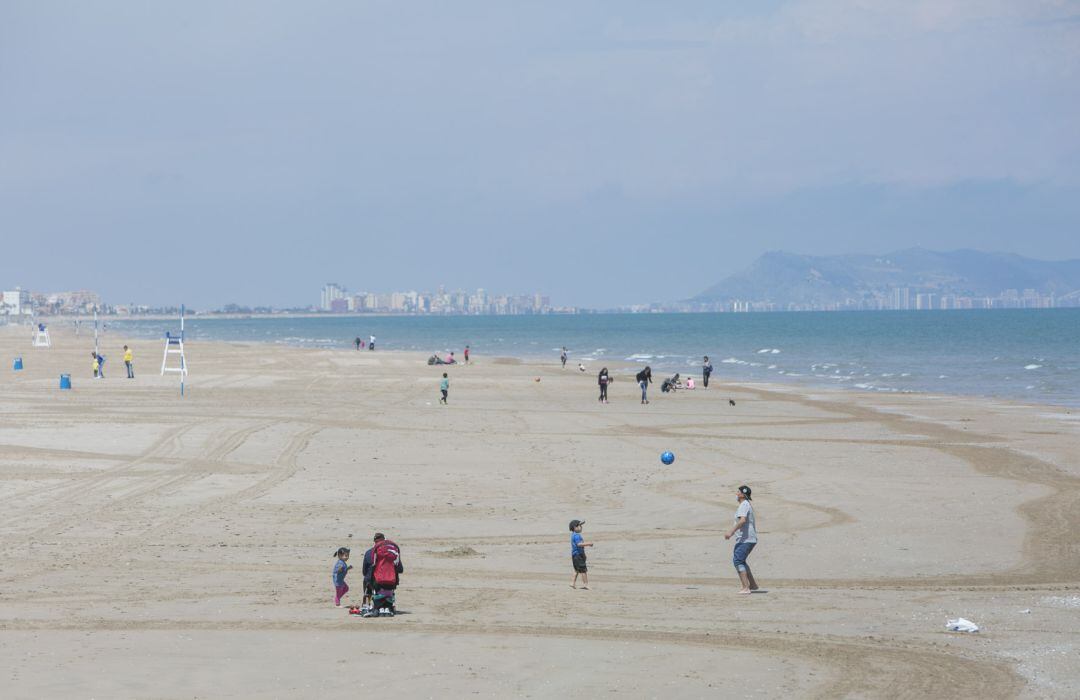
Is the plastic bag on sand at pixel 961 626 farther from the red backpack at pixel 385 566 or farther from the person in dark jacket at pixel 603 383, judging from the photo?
the person in dark jacket at pixel 603 383

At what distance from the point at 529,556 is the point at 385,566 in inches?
150

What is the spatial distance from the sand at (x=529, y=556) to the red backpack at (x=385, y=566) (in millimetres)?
540

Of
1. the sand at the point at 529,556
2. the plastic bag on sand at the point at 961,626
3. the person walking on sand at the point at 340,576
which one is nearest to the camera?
the sand at the point at 529,556

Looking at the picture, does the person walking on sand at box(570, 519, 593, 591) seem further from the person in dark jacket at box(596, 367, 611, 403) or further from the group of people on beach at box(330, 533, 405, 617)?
the person in dark jacket at box(596, 367, 611, 403)

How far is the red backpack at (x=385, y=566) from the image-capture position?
13586mm

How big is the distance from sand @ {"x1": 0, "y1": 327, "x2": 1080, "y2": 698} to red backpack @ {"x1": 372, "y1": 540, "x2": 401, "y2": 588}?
1.77ft

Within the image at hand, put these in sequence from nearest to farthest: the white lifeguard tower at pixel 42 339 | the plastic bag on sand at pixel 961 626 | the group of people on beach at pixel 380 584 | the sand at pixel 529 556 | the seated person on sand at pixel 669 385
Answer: the sand at pixel 529 556 < the plastic bag on sand at pixel 961 626 < the group of people on beach at pixel 380 584 < the seated person on sand at pixel 669 385 < the white lifeguard tower at pixel 42 339

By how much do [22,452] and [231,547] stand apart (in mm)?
11722

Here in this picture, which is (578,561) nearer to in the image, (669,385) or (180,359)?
(669,385)

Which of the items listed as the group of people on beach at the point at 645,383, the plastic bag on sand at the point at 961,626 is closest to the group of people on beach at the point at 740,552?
the plastic bag on sand at the point at 961,626

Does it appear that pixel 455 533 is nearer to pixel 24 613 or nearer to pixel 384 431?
pixel 24 613

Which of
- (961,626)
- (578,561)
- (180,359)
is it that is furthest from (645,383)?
(961,626)

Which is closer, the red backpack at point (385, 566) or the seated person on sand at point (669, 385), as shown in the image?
the red backpack at point (385, 566)

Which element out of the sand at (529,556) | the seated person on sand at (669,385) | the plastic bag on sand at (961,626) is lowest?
the sand at (529,556)
